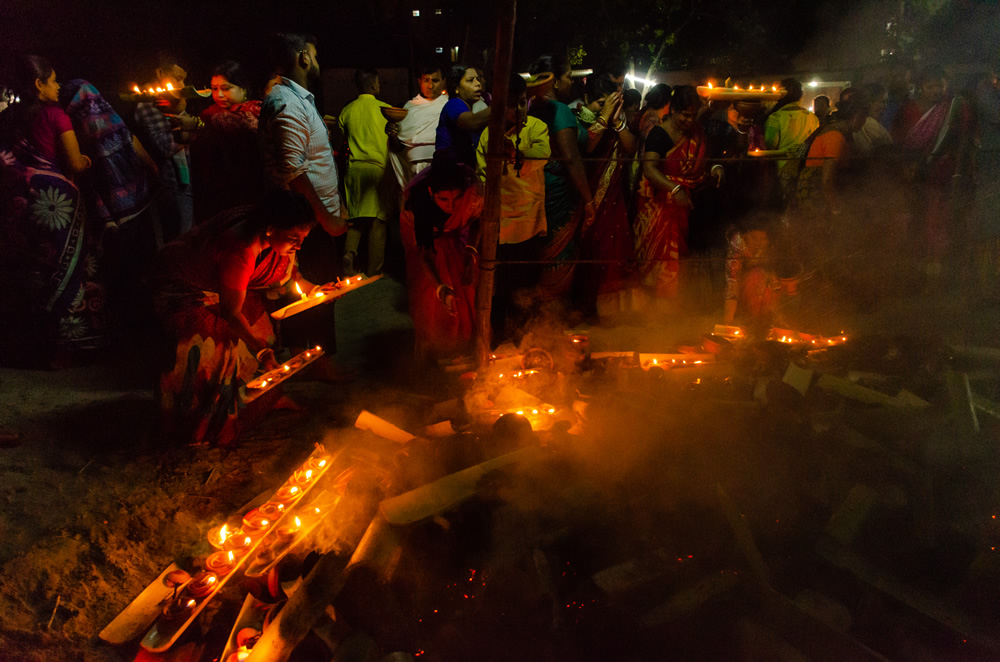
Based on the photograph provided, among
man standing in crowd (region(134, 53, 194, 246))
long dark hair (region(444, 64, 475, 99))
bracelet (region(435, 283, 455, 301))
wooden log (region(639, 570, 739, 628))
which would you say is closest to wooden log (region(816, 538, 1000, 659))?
wooden log (region(639, 570, 739, 628))

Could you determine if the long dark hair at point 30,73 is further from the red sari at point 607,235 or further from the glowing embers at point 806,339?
the glowing embers at point 806,339

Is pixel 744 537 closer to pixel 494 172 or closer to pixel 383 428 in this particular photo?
pixel 383 428

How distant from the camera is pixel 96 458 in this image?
10.6 feet

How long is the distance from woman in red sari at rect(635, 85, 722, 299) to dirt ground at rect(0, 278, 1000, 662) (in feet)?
2.20

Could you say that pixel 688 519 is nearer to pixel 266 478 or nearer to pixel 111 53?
pixel 266 478

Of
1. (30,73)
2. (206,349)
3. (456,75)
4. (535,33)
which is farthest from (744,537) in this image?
(535,33)

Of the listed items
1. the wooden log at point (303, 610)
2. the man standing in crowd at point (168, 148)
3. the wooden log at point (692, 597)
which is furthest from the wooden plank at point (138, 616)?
the man standing in crowd at point (168, 148)

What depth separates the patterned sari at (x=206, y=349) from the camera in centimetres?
317

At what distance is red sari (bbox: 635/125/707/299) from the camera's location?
16.6 ft

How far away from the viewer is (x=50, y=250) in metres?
4.14

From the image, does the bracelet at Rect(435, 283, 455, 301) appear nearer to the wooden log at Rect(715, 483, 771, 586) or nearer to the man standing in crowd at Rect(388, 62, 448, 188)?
the man standing in crowd at Rect(388, 62, 448, 188)

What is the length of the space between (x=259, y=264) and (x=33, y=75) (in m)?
2.40

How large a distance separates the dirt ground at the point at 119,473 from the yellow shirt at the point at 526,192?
A: 3.88 ft

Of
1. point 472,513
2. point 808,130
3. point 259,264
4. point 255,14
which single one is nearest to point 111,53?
point 255,14
